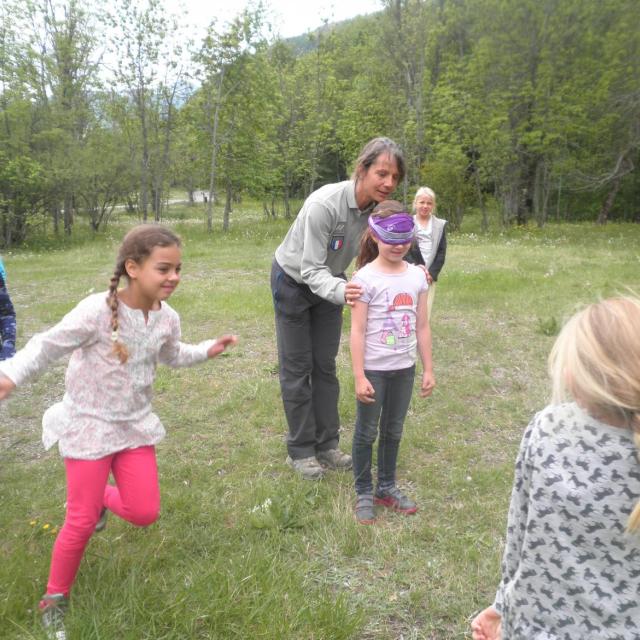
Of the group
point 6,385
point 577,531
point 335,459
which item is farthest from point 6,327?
point 577,531

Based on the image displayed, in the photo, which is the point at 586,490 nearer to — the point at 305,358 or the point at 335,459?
the point at 305,358

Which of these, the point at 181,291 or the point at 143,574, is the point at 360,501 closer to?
the point at 143,574

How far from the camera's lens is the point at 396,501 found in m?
3.58

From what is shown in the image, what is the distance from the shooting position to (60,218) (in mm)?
23469

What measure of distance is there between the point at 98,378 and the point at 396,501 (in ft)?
6.50

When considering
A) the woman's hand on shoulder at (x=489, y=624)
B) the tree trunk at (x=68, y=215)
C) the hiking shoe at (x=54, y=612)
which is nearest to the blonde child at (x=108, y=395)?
the hiking shoe at (x=54, y=612)

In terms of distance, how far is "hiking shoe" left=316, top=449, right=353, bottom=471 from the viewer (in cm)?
416

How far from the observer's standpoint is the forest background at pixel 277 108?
775 inches

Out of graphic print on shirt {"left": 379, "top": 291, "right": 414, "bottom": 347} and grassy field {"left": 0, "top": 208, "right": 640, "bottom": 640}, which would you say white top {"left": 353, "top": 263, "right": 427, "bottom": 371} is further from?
grassy field {"left": 0, "top": 208, "right": 640, "bottom": 640}

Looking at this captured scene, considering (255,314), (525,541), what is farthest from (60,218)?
(525,541)

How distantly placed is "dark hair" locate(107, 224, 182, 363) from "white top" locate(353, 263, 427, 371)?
110 cm

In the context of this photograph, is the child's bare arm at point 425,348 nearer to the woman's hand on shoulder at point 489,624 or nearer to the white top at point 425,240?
the woman's hand on shoulder at point 489,624

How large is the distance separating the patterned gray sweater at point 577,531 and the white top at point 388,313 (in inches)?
65.8

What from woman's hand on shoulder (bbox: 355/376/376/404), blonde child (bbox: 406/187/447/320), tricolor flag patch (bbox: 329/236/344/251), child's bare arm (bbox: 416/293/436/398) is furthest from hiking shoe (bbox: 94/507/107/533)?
blonde child (bbox: 406/187/447/320)
